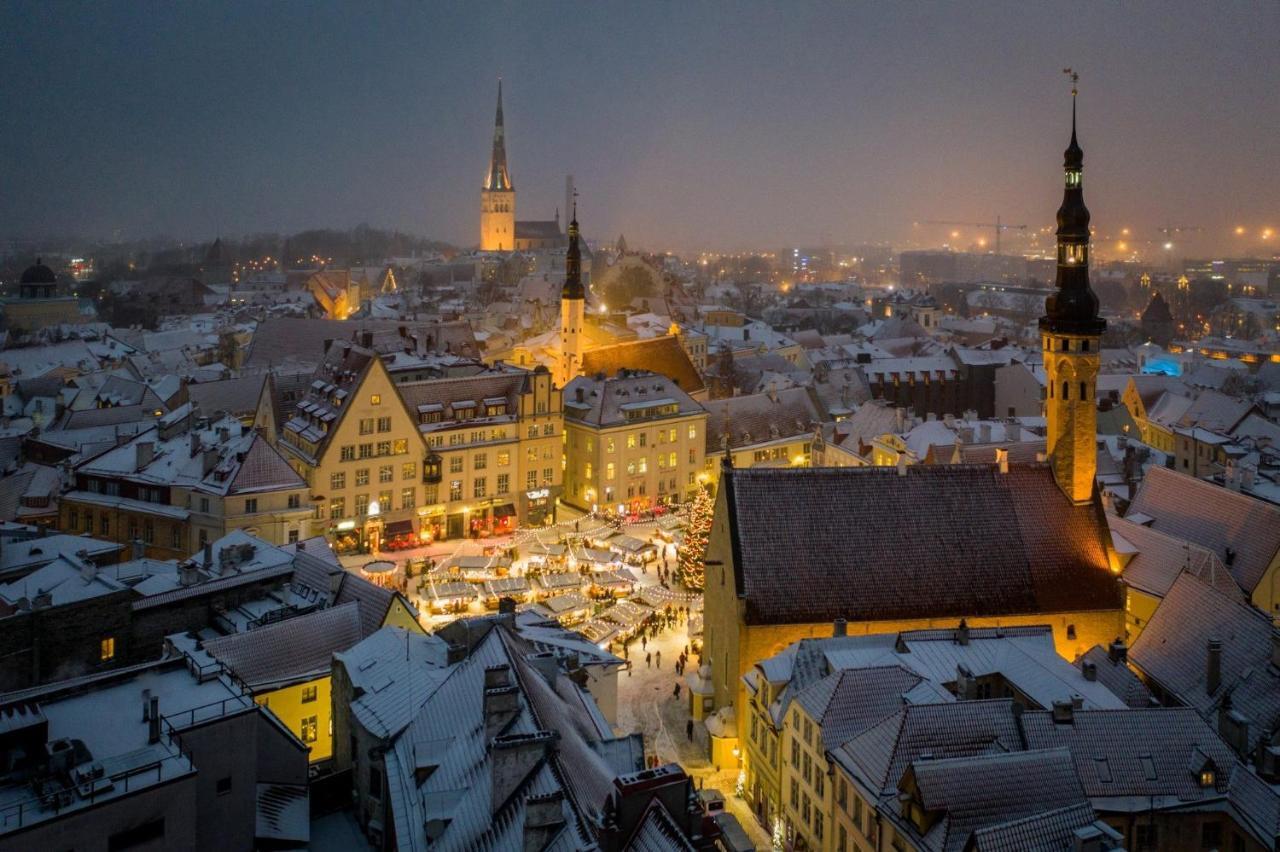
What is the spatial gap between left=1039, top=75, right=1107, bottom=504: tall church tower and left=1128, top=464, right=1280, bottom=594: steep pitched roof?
579 centimetres

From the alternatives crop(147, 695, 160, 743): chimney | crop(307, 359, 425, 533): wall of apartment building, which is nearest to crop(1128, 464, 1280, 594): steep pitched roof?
crop(147, 695, 160, 743): chimney

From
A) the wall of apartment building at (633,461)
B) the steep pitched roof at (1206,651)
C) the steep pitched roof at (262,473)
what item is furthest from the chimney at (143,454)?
the steep pitched roof at (1206,651)

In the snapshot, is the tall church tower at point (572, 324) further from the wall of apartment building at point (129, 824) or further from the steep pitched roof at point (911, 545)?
the wall of apartment building at point (129, 824)

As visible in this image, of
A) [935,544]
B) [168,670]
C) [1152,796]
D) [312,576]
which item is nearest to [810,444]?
[935,544]

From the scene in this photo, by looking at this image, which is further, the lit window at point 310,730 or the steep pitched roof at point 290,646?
the lit window at point 310,730

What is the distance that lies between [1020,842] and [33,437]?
64.9 metres

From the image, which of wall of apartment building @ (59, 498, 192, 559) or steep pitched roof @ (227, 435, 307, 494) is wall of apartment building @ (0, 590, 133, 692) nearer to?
steep pitched roof @ (227, 435, 307, 494)

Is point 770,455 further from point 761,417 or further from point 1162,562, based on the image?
point 1162,562

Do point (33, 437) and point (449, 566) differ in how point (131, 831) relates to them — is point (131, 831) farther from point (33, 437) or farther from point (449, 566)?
point (33, 437)

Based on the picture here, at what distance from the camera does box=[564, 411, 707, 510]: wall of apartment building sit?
6819cm

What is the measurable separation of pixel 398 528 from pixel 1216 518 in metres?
39.1

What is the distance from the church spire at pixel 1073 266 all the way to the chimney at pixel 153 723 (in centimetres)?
3230

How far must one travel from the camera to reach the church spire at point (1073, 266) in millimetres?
41500

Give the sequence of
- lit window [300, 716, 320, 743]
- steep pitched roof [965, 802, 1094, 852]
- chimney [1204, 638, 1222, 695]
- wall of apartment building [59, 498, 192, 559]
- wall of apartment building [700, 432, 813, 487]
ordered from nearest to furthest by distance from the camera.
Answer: steep pitched roof [965, 802, 1094, 852] → chimney [1204, 638, 1222, 695] → lit window [300, 716, 320, 743] → wall of apartment building [59, 498, 192, 559] → wall of apartment building [700, 432, 813, 487]
